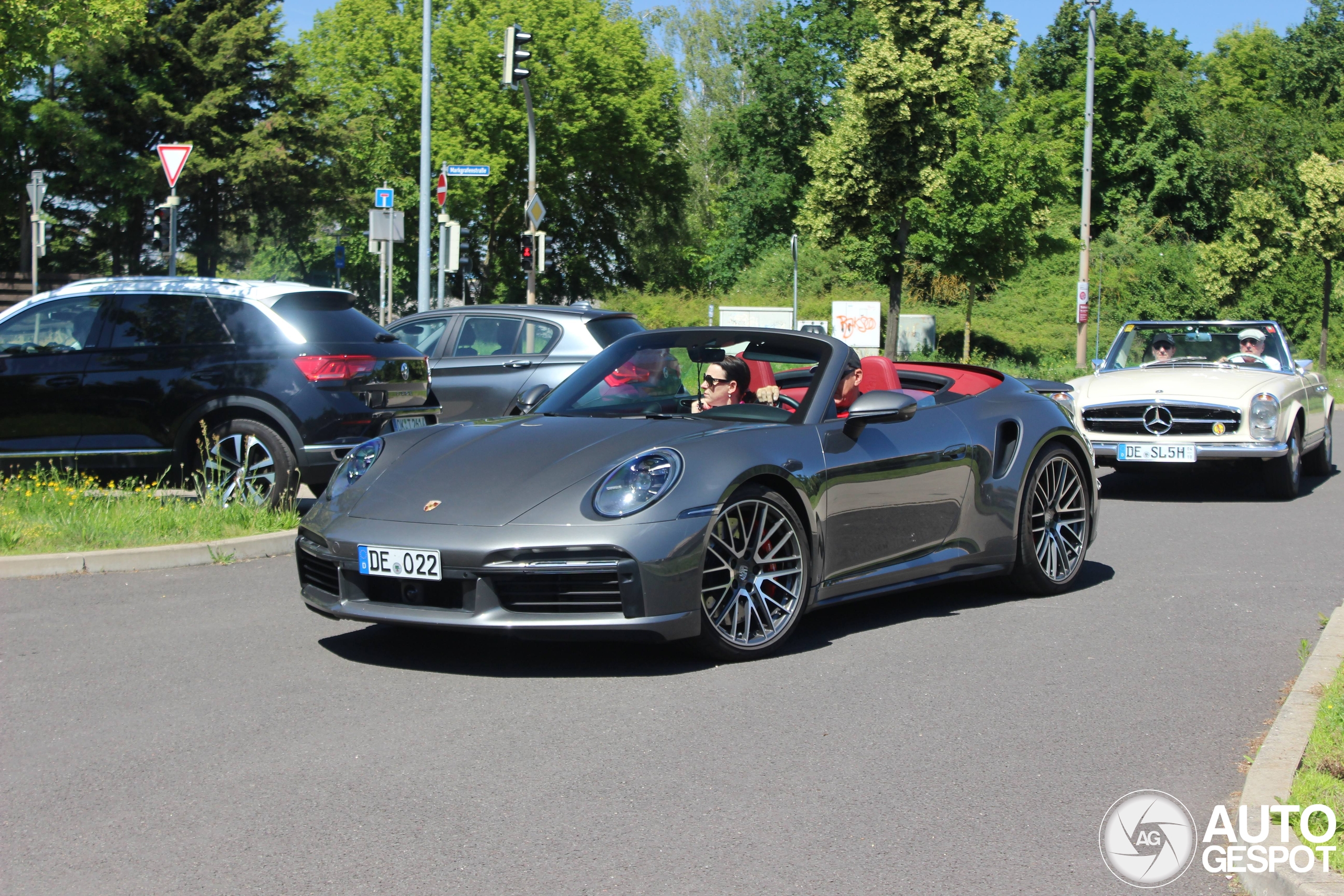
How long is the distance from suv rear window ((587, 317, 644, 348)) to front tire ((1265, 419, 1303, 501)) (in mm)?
5783

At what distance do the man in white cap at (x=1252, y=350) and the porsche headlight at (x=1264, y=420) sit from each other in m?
1.31

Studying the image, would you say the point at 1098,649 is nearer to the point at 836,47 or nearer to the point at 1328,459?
the point at 1328,459

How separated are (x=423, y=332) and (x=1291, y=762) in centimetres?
1051

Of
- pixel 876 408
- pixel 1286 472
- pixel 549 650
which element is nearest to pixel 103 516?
pixel 549 650

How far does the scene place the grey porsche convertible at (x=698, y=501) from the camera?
5129mm

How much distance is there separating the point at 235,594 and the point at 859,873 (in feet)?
15.5

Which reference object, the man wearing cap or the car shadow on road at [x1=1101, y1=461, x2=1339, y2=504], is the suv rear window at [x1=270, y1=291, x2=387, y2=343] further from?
the man wearing cap

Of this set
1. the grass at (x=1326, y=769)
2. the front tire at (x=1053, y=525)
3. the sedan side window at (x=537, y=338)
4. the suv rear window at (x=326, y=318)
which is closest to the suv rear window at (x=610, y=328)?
the sedan side window at (x=537, y=338)

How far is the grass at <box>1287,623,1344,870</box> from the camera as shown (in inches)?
137

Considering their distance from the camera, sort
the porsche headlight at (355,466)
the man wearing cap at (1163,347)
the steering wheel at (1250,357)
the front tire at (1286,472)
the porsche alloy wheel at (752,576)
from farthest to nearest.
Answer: the man wearing cap at (1163,347), the steering wheel at (1250,357), the front tire at (1286,472), the porsche headlight at (355,466), the porsche alloy wheel at (752,576)

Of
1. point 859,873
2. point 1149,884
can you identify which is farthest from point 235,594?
point 1149,884

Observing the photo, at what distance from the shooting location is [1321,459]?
13.9m

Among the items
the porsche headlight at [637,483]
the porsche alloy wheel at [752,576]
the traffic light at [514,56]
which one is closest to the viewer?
the porsche headlight at [637,483]

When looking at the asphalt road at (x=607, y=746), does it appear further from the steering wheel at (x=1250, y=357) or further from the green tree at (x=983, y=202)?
the green tree at (x=983, y=202)
